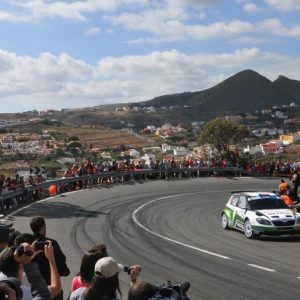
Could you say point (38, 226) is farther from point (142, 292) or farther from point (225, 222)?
point (225, 222)

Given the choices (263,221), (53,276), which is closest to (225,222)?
(263,221)

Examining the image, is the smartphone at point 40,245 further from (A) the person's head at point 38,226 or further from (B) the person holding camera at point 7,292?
(B) the person holding camera at point 7,292

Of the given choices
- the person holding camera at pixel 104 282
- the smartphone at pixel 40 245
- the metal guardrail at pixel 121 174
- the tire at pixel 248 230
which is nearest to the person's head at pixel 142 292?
the person holding camera at pixel 104 282

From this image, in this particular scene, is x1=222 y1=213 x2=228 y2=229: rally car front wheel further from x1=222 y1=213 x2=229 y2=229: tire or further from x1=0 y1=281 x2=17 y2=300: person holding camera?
x1=0 y1=281 x2=17 y2=300: person holding camera

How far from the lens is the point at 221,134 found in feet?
207

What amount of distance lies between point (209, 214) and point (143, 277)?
12047 mm

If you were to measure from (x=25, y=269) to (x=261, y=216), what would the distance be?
42.7 feet

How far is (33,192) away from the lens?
2873 centimetres

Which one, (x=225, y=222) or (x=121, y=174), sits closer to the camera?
(x=225, y=222)

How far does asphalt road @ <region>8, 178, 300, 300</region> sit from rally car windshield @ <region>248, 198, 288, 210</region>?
114 centimetres

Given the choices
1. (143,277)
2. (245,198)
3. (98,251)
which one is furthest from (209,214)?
(98,251)

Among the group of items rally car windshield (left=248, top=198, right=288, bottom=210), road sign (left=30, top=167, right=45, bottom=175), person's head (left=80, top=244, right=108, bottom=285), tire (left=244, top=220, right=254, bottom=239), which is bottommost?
tire (left=244, top=220, right=254, bottom=239)

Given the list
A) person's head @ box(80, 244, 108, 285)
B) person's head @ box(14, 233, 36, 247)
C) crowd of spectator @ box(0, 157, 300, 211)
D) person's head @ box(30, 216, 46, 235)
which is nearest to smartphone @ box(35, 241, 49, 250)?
person's head @ box(14, 233, 36, 247)

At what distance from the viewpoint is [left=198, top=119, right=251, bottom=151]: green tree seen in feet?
206
